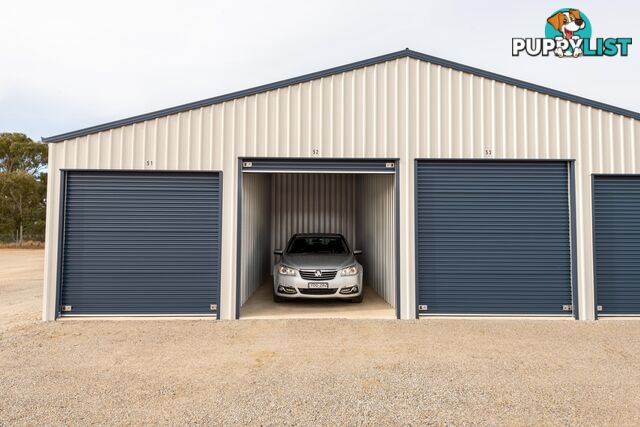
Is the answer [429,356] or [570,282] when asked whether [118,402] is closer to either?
[429,356]

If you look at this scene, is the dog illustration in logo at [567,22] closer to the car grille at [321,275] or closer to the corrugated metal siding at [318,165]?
the corrugated metal siding at [318,165]

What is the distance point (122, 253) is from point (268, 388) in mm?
4537

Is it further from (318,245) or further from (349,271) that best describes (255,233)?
(349,271)

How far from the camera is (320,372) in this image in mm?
4082

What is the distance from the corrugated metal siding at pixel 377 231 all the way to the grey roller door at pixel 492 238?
782 millimetres

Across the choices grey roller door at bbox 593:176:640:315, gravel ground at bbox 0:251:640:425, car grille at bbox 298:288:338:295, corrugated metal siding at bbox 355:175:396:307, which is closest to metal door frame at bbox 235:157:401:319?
corrugated metal siding at bbox 355:175:396:307

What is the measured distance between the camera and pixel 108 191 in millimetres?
6637

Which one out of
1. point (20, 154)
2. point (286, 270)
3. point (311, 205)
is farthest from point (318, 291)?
point (20, 154)

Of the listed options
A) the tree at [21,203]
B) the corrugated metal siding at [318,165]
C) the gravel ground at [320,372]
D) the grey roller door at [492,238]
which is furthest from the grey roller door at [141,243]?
the tree at [21,203]

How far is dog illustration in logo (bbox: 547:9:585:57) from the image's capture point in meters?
8.59

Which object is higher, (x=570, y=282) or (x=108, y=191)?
(x=108, y=191)

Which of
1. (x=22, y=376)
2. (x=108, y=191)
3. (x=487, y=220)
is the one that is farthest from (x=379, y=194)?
(x=22, y=376)

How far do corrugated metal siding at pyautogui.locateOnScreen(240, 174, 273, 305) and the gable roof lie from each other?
1742 millimetres

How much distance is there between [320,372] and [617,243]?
6515 millimetres
